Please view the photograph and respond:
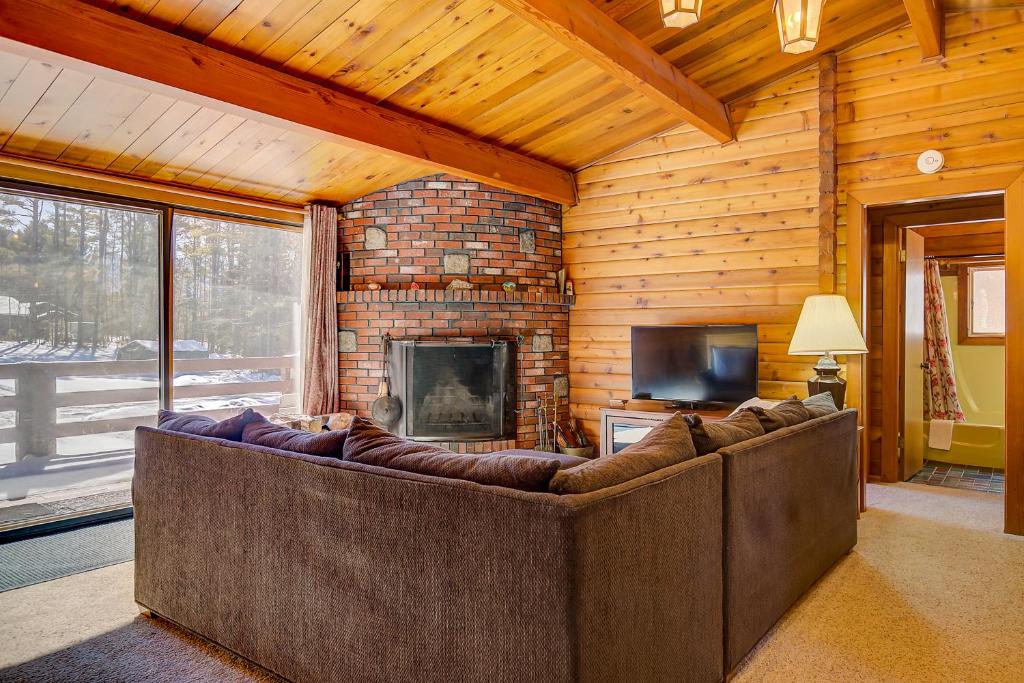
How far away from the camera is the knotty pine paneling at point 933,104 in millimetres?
3914

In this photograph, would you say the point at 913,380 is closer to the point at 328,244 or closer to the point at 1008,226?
the point at 1008,226

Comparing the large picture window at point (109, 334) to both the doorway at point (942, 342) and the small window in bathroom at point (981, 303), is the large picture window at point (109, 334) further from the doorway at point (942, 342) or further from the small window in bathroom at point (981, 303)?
the small window in bathroom at point (981, 303)

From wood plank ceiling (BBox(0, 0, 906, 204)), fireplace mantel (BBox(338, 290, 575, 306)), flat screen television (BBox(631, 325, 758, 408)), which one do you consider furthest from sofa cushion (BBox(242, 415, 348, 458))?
flat screen television (BBox(631, 325, 758, 408))

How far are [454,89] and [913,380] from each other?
13.9 ft

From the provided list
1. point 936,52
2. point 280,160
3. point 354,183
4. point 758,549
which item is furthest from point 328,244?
point 936,52

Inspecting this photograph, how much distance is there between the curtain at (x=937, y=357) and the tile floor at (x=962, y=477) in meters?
0.71

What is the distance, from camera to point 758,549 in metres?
2.27

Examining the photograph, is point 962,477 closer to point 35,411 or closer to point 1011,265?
point 1011,265

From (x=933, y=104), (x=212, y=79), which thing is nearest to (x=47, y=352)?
(x=212, y=79)

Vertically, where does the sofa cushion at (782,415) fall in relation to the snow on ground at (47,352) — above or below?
below

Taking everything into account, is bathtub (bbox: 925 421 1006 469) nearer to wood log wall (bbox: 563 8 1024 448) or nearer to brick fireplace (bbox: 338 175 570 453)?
wood log wall (bbox: 563 8 1024 448)

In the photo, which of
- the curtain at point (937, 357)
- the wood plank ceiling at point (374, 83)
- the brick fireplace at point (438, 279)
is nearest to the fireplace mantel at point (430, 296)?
the brick fireplace at point (438, 279)

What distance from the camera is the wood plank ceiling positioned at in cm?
305

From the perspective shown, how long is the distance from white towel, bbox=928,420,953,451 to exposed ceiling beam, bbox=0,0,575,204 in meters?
4.64
